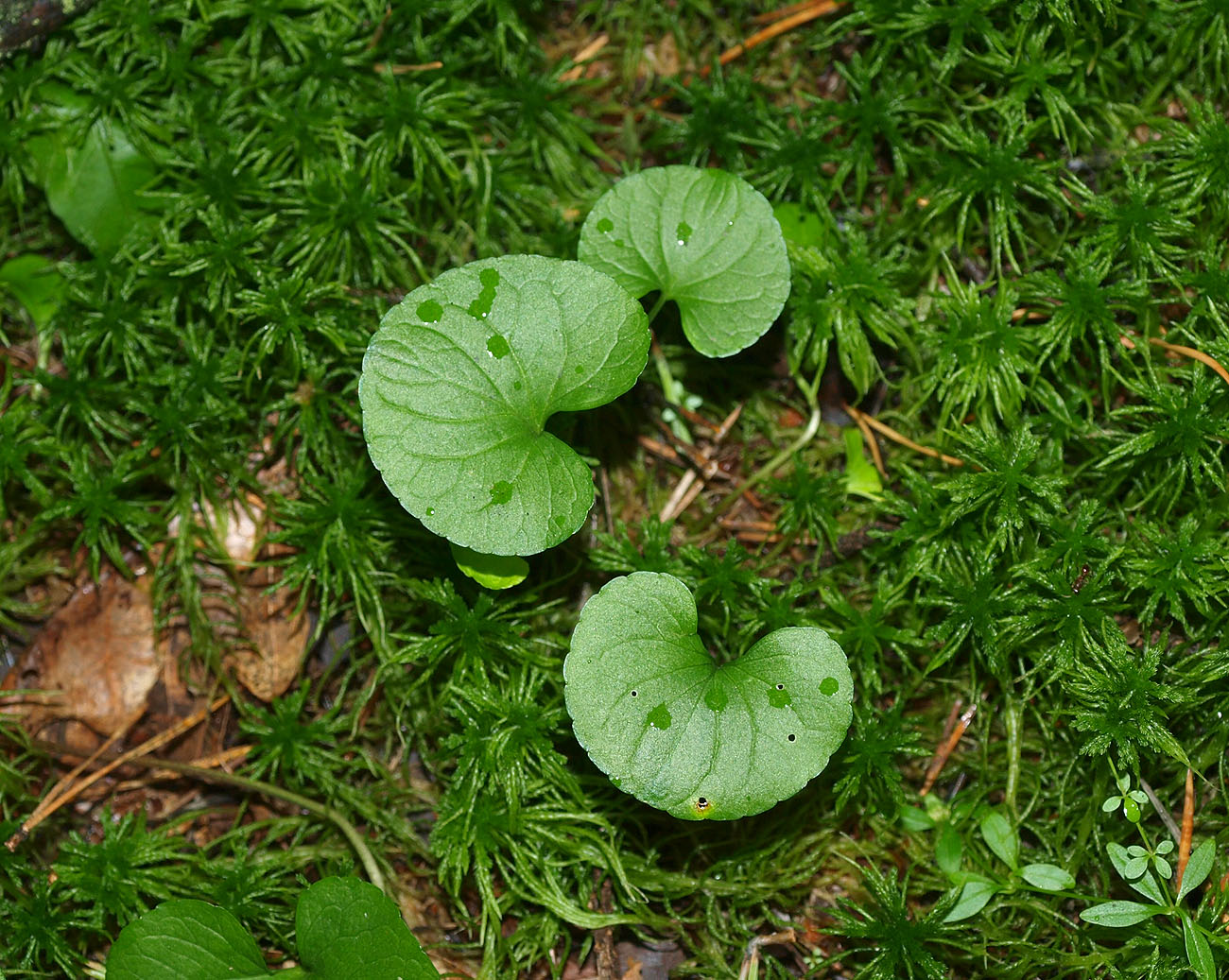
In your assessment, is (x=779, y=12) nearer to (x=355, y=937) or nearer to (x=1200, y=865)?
(x=1200, y=865)

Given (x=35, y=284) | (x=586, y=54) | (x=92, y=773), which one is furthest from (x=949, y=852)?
(x=35, y=284)

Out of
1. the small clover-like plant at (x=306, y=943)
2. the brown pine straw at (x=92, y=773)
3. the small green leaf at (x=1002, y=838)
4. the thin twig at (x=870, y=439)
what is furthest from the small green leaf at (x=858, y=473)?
the brown pine straw at (x=92, y=773)

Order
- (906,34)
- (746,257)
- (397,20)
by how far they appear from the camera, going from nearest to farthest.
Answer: (746,257), (906,34), (397,20)

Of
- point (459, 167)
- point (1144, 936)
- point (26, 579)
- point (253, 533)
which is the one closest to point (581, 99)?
point (459, 167)

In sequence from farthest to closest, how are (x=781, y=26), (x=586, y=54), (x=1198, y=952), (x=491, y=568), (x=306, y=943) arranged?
1. (x=586, y=54)
2. (x=781, y=26)
3. (x=491, y=568)
4. (x=306, y=943)
5. (x=1198, y=952)

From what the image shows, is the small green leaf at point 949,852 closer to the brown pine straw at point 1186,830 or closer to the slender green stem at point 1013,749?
the slender green stem at point 1013,749

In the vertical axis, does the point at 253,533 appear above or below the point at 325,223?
below

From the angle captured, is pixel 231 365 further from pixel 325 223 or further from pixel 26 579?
pixel 26 579
